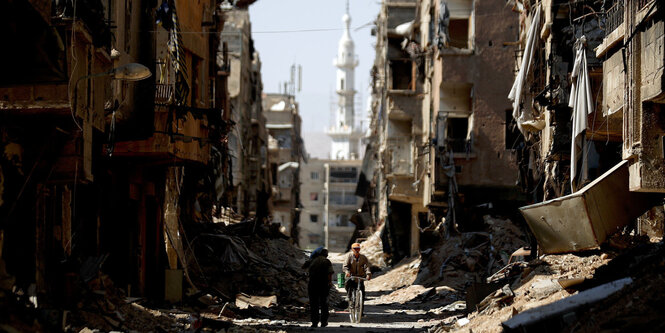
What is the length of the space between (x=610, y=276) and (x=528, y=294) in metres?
1.92

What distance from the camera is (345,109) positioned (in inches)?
6816

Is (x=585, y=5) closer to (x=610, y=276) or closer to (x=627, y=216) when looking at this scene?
(x=627, y=216)

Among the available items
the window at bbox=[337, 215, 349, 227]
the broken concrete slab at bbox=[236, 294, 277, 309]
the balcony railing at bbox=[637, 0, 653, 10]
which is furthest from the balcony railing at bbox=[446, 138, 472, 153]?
the window at bbox=[337, 215, 349, 227]

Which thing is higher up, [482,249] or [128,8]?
[128,8]

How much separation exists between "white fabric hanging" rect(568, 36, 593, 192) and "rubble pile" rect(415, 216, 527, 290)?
9.39m

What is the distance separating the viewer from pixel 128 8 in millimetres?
20438

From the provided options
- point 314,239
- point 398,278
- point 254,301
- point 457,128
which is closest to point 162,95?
point 254,301

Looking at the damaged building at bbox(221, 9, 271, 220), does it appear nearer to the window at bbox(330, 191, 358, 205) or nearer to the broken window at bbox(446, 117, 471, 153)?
the broken window at bbox(446, 117, 471, 153)

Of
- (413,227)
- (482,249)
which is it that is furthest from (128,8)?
(413,227)

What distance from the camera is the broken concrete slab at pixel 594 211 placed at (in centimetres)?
1716

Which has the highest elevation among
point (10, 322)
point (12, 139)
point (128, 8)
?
point (128, 8)

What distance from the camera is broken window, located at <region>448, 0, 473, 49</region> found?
38.3 metres

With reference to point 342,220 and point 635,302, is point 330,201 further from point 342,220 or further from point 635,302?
point 635,302

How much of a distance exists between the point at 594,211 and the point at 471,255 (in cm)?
1584
